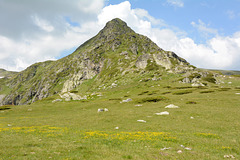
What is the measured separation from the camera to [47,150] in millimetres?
14828

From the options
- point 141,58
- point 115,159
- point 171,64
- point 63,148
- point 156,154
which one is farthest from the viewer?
point 141,58

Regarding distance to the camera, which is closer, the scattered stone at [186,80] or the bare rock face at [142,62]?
the scattered stone at [186,80]

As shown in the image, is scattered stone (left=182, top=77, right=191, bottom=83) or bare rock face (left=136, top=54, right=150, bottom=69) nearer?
scattered stone (left=182, top=77, right=191, bottom=83)

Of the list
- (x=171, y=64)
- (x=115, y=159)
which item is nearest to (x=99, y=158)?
(x=115, y=159)

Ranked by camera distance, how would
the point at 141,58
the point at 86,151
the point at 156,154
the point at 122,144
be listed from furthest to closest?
the point at 141,58 < the point at 122,144 < the point at 86,151 < the point at 156,154

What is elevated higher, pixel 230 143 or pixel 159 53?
pixel 159 53

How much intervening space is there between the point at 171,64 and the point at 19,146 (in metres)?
174

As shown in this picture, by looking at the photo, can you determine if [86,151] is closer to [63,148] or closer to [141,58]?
[63,148]

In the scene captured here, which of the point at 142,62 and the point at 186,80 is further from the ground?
the point at 142,62

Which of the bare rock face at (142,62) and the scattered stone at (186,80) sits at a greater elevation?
the bare rock face at (142,62)

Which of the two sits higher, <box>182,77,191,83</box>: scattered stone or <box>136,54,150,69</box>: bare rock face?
<box>136,54,150,69</box>: bare rock face

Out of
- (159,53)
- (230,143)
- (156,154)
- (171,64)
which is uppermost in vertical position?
(159,53)

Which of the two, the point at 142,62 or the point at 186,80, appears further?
the point at 142,62

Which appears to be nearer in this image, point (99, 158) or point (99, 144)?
point (99, 158)
